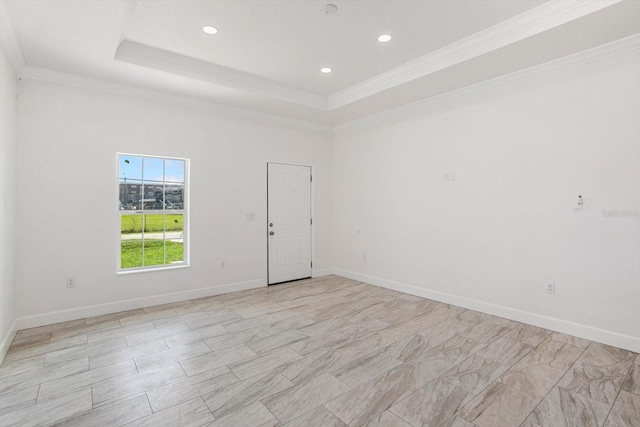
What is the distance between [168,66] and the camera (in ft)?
12.4

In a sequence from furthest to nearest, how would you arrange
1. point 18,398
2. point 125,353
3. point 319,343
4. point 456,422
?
point 319,343, point 125,353, point 18,398, point 456,422

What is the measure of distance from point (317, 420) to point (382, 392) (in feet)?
1.87

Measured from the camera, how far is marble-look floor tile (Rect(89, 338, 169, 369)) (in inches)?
113

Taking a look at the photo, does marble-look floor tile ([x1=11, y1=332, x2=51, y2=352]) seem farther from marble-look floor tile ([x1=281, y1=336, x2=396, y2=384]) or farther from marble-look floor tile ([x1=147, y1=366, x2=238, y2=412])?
marble-look floor tile ([x1=281, y1=336, x2=396, y2=384])

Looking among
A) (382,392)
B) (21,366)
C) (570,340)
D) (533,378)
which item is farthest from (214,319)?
(570,340)

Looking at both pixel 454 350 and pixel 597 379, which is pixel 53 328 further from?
pixel 597 379

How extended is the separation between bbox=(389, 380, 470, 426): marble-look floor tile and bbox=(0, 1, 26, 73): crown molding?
4197 millimetres

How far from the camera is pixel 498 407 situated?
7.32 ft

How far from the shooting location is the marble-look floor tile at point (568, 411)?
2082mm

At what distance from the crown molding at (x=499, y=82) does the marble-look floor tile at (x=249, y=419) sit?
4.25 m

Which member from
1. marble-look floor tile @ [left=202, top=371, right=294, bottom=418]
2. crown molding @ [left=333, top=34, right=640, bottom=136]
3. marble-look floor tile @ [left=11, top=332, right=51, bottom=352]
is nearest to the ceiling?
crown molding @ [left=333, top=34, right=640, bottom=136]

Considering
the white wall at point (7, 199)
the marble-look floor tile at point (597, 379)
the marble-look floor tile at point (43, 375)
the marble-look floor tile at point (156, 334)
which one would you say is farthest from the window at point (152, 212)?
the marble-look floor tile at point (597, 379)

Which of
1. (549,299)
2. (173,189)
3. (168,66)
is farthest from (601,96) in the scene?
(173,189)

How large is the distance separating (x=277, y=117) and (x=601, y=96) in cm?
426
